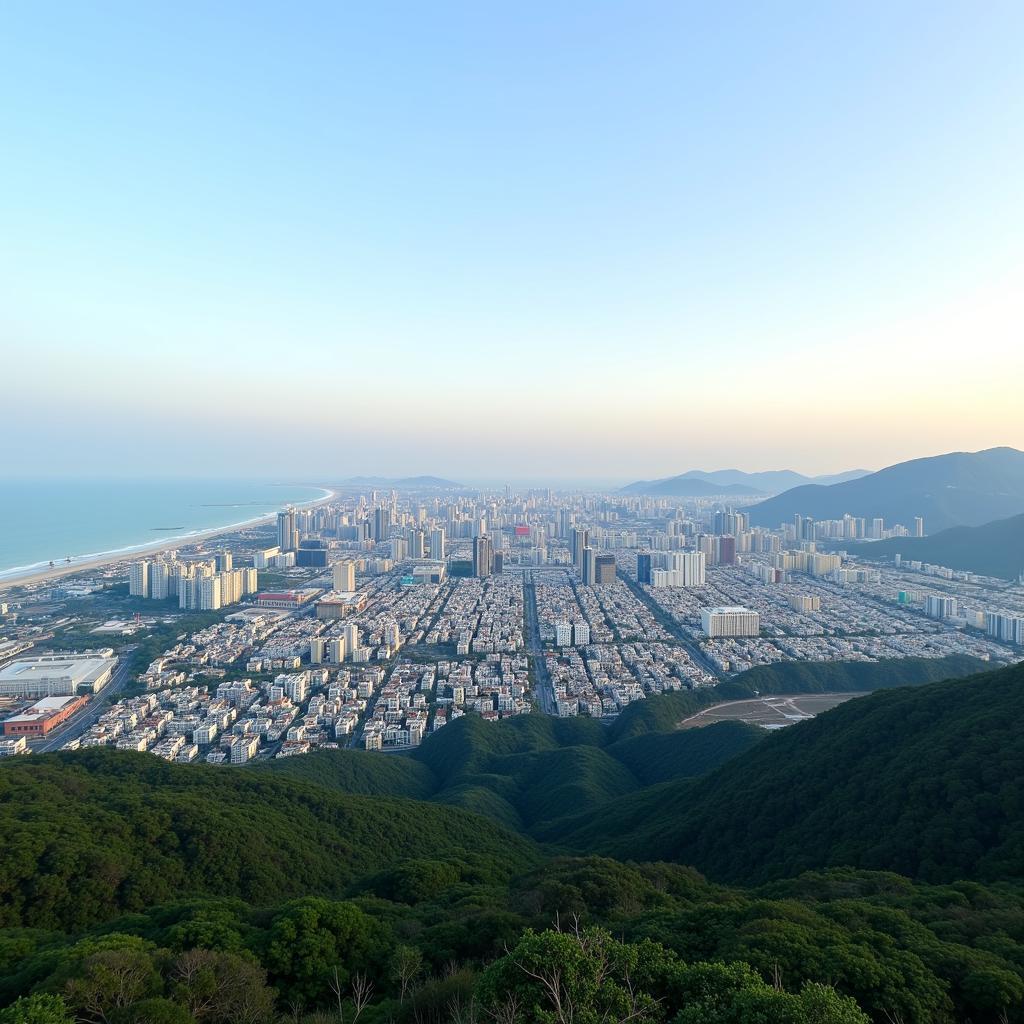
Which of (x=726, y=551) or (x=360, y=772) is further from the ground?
(x=726, y=551)

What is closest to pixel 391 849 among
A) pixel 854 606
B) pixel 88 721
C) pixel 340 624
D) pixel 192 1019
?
pixel 192 1019

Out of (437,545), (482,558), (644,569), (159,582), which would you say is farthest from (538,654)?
(437,545)

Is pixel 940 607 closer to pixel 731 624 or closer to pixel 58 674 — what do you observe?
pixel 731 624

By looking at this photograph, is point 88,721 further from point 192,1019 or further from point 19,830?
point 192,1019

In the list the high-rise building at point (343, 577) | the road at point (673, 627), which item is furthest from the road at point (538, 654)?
the high-rise building at point (343, 577)

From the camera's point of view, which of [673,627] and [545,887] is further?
[673,627]

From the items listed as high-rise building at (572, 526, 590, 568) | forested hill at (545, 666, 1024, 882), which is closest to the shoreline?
high-rise building at (572, 526, 590, 568)

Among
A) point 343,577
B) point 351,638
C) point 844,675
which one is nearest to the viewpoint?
point 844,675
